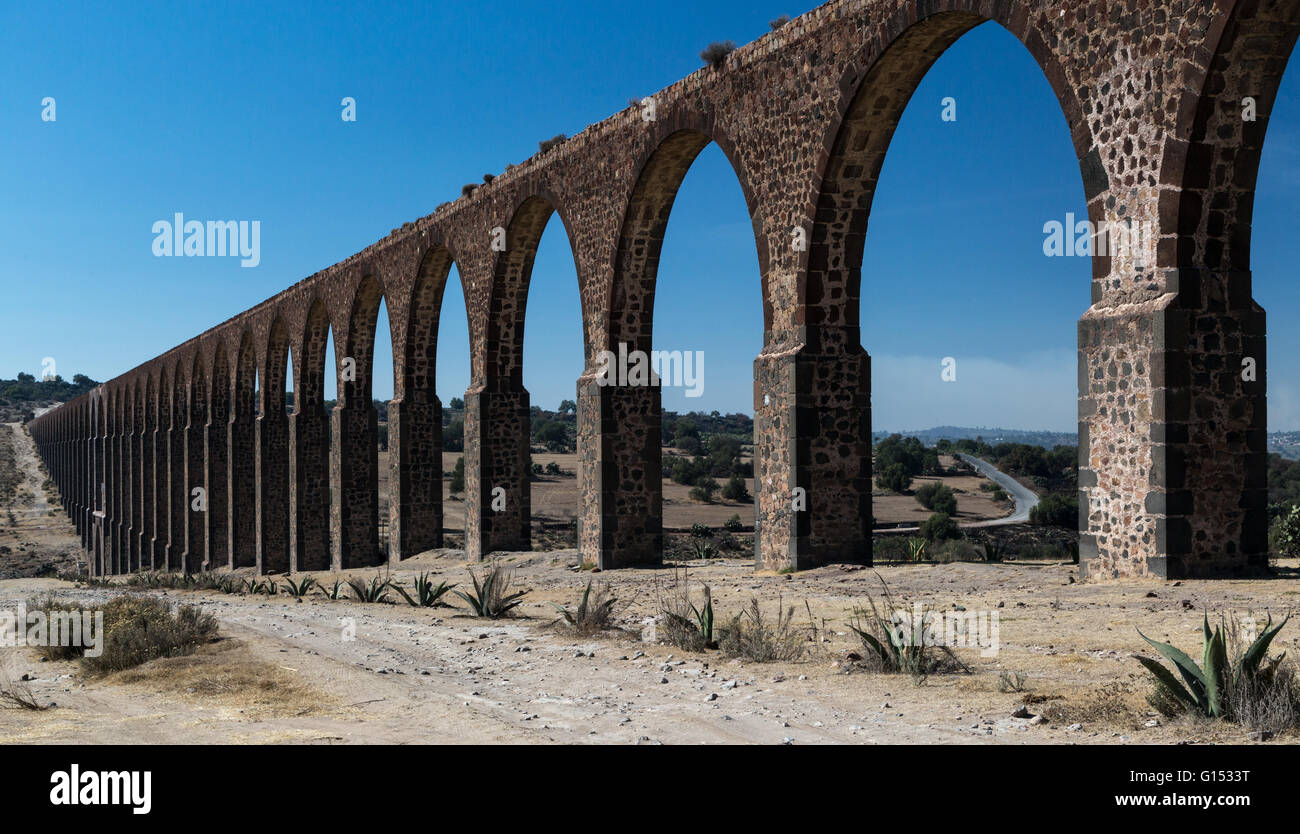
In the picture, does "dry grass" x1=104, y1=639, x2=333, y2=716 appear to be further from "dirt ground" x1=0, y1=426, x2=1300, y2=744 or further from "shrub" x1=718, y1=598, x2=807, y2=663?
"shrub" x1=718, y1=598, x2=807, y2=663

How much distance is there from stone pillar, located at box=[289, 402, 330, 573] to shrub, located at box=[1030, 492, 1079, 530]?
66.2 ft

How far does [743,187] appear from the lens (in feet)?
43.4

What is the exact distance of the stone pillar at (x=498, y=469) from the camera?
1889 cm

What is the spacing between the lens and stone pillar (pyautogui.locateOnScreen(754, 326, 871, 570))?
11930mm

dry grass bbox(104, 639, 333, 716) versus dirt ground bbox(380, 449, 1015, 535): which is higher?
dry grass bbox(104, 639, 333, 716)

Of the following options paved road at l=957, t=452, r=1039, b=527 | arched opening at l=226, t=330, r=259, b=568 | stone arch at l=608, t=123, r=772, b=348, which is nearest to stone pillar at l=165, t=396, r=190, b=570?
arched opening at l=226, t=330, r=259, b=568

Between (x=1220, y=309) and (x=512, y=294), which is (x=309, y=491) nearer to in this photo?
(x=512, y=294)

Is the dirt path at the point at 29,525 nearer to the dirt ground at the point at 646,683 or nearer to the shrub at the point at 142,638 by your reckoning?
the shrub at the point at 142,638

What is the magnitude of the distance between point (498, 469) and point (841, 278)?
29.0ft

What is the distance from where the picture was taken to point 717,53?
531 inches

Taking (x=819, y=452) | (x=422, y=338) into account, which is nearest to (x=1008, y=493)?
(x=422, y=338)
